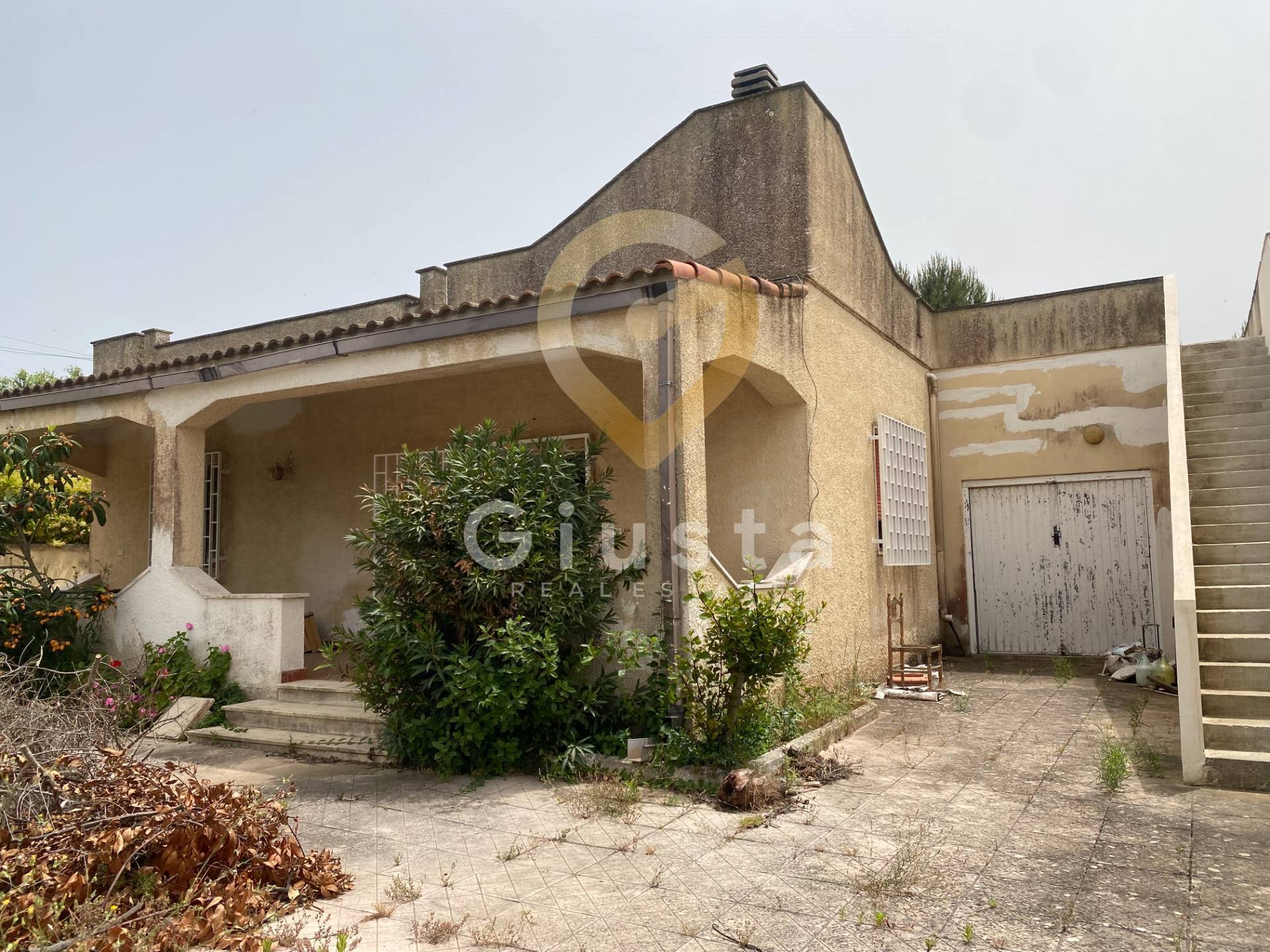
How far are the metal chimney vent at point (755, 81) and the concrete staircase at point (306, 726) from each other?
23.1ft

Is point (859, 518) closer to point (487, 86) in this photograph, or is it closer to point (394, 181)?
point (487, 86)

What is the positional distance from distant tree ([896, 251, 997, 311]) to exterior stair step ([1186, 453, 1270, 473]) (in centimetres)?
1862

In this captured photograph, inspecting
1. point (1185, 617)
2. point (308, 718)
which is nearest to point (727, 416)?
point (1185, 617)

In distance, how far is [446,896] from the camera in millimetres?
3916

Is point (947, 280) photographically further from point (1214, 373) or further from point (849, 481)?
point (849, 481)

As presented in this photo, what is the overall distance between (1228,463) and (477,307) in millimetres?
7396

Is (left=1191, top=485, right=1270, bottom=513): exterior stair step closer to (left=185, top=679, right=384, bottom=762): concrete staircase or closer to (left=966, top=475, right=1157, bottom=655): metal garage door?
(left=966, top=475, right=1157, bottom=655): metal garage door

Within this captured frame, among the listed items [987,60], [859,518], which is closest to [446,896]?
[859,518]

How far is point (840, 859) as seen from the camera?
4348mm

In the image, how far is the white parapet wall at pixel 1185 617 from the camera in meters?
5.59

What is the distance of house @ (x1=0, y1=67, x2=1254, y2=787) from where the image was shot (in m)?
6.78

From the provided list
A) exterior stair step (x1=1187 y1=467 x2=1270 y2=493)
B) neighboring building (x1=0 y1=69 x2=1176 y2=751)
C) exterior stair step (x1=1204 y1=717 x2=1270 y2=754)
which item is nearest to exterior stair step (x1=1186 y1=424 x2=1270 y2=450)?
exterior stair step (x1=1187 y1=467 x2=1270 y2=493)

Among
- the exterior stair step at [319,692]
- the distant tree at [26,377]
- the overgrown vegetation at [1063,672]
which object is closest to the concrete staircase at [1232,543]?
the overgrown vegetation at [1063,672]

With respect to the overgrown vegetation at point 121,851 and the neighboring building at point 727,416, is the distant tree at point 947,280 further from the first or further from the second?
the overgrown vegetation at point 121,851
